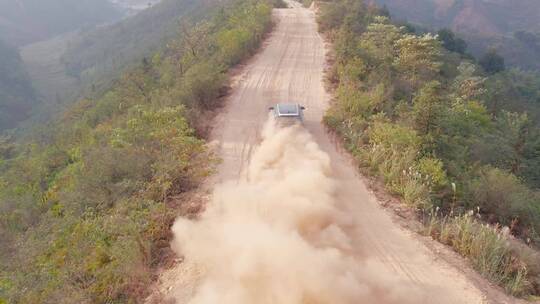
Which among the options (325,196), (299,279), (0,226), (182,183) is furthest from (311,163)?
(0,226)

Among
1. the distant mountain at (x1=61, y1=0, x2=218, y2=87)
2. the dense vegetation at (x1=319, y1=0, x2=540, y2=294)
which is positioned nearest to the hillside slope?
the distant mountain at (x1=61, y1=0, x2=218, y2=87)

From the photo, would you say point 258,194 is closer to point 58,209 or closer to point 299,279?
point 299,279

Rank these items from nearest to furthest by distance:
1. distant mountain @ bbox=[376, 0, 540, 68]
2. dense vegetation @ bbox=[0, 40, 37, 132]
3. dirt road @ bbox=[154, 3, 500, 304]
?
1. dirt road @ bbox=[154, 3, 500, 304]
2. dense vegetation @ bbox=[0, 40, 37, 132]
3. distant mountain @ bbox=[376, 0, 540, 68]

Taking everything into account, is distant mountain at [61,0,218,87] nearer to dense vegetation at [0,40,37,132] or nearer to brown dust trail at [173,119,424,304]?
dense vegetation at [0,40,37,132]

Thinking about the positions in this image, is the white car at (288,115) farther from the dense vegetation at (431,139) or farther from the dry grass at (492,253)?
the dry grass at (492,253)

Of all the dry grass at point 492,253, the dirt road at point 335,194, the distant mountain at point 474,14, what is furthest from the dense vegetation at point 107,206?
the distant mountain at point 474,14
